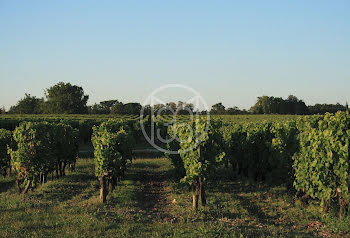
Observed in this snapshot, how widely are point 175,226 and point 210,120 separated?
6550mm

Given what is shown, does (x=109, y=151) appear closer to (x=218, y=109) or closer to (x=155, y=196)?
(x=155, y=196)

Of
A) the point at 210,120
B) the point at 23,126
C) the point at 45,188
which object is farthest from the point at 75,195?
the point at 210,120

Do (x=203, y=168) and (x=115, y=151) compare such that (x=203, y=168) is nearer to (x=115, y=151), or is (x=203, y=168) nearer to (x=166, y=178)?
(x=115, y=151)

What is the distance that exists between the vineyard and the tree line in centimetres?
6864

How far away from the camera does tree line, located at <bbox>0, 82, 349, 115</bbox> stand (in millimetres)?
92938

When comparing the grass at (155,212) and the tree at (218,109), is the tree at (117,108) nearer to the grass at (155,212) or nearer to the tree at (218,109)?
the tree at (218,109)

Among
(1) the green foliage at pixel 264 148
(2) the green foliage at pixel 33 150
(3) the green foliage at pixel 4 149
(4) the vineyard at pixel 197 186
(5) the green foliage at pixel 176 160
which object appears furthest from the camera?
(3) the green foliage at pixel 4 149

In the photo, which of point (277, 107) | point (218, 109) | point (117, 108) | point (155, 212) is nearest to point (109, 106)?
point (117, 108)

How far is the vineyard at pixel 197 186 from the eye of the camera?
360 inches

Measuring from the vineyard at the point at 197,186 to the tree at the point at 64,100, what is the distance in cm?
7524

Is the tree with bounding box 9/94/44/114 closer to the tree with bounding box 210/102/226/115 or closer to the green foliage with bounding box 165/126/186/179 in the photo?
→ the tree with bounding box 210/102/226/115

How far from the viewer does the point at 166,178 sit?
65.9 ft

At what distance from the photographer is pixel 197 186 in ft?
44.4

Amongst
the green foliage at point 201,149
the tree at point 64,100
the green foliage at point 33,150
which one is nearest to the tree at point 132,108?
the tree at point 64,100
